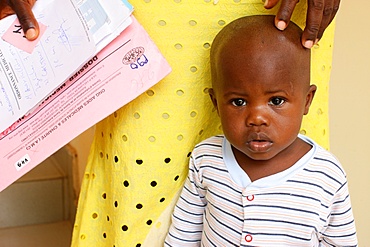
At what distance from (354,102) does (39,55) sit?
731 millimetres

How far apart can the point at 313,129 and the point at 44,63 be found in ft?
1.43

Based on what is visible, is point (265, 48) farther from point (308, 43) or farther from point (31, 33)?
point (31, 33)

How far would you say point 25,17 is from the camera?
816mm

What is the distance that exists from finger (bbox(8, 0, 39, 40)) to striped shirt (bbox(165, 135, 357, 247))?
1.11 ft

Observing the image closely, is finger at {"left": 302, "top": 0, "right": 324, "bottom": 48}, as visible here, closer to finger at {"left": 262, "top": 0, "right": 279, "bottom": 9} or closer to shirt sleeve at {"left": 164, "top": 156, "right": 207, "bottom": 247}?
finger at {"left": 262, "top": 0, "right": 279, "bottom": 9}

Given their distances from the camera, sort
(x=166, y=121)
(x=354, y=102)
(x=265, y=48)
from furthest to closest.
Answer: (x=354, y=102) → (x=166, y=121) → (x=265, y=48)

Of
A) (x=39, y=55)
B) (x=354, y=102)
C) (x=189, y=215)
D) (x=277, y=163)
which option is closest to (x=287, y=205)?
(x=277, y=163)

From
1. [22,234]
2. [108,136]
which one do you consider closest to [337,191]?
[108,136]

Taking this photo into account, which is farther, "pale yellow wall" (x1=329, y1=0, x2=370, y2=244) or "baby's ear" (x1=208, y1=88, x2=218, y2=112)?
"pale yellow wall" (x1=329, y1=0, x2=370, y2=244)

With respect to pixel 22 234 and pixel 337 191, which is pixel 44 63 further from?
pixel 22 234

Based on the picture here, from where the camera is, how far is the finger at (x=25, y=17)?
82cm

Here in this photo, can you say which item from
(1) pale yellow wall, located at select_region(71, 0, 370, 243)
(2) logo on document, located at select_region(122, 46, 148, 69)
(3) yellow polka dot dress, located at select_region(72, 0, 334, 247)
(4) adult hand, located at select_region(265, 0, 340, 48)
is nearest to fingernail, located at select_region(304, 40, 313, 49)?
(4) adult hand, located at select_region(265, 0, 340, 48)

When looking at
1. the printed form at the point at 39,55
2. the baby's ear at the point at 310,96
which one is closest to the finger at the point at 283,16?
the baby's ear at the point at 310,96

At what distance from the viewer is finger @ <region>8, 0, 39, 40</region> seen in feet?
2.68
